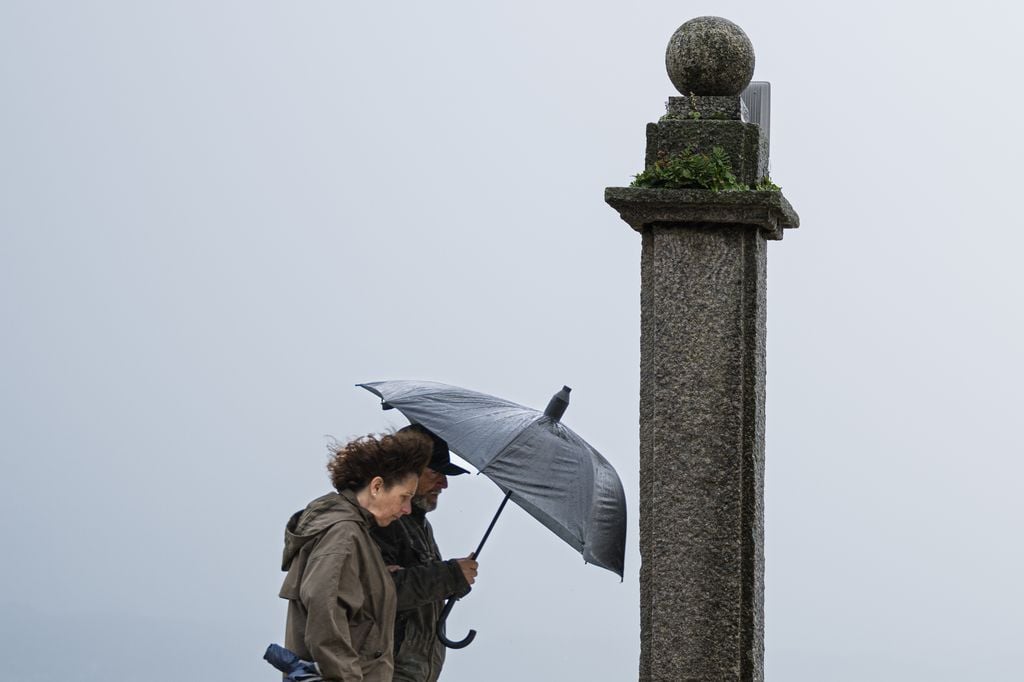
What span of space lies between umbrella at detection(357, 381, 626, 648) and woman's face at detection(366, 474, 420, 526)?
0.29 meters

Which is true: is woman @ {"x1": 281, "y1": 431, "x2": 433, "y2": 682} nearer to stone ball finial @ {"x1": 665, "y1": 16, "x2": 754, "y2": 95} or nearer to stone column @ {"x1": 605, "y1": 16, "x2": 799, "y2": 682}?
stone column @ {"x1": 605, "y1": 16, "x2": 799, "y2": 682}

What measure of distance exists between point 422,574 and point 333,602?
2.11 ft

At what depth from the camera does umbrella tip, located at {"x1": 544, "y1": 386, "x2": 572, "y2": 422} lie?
20.0 feet

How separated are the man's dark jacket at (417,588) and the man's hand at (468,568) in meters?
0.02

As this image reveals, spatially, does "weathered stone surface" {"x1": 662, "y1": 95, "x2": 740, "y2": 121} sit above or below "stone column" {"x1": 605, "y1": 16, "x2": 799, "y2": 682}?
above

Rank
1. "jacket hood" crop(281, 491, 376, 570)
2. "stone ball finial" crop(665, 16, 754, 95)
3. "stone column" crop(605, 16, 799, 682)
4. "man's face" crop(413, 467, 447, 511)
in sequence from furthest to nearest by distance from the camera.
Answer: "stone ball finial" crop(665, 16, 754, 95) < "stone column" crop(605, 16, 799, 682) < "man's face" crop(413, 467, 447, 511) < "jacket hood" crop(281, 491, 376, 570)

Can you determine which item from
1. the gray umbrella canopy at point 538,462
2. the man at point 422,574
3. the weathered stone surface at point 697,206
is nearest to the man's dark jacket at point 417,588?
the man at point 422,574

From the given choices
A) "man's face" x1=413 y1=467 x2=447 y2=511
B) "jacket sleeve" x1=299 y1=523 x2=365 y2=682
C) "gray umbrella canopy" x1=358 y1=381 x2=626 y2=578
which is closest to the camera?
"jacket sleeve" x1=299 y1=523 x2=365 y2=682

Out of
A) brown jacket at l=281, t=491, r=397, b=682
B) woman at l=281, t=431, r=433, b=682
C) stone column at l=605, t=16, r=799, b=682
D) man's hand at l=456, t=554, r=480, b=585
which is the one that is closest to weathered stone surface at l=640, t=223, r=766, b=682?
stone column at l=605, t=16, r=799, b=682

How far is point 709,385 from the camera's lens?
20.0 ft

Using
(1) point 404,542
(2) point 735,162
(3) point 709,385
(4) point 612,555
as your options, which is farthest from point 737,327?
(1) point 404,542

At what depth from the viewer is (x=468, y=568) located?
19.3 feet

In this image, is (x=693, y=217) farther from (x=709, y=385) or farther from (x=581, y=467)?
(x=581, y=467)

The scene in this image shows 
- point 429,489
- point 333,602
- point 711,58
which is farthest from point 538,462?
point 711,58
